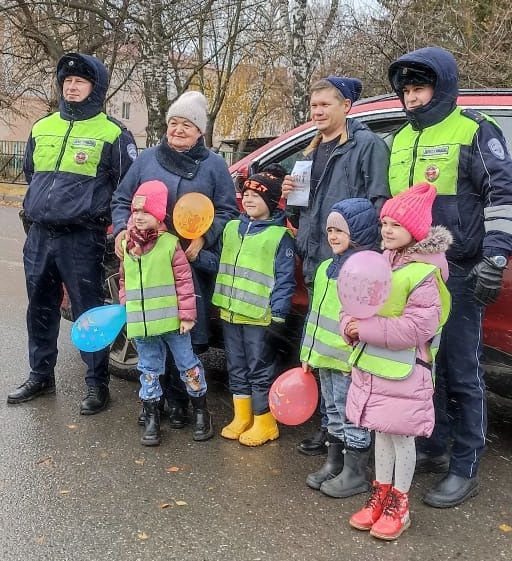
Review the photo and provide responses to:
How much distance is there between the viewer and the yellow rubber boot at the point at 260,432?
380 cm

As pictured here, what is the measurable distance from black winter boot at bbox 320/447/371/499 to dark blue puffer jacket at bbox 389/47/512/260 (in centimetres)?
98

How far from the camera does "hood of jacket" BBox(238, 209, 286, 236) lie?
3.71 m

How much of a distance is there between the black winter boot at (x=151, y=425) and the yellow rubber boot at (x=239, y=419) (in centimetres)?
38

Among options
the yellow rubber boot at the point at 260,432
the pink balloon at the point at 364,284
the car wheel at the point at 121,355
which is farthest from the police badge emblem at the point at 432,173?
the car wheel at the point at 121,355

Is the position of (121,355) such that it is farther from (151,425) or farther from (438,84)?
(438,84)

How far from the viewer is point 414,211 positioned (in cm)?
278

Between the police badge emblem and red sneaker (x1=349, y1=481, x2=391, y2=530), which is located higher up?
the police badge emblem

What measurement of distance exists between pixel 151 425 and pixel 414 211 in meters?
1.94

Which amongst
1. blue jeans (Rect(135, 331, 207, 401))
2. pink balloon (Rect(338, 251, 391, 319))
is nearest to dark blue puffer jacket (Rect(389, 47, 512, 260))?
pink balloon (Rect(338, 251, 391, 319))

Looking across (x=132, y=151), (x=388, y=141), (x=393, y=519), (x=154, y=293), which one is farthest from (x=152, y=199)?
(x=393, y=519)

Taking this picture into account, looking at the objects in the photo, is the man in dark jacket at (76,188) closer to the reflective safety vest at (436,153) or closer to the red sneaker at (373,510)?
the reflective safety vest at (436,153)

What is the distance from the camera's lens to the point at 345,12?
56.1ft

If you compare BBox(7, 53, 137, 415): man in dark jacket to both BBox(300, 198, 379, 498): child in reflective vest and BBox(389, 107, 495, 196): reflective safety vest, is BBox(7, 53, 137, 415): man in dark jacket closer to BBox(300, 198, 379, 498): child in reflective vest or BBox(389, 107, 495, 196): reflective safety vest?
BBox(300, 198, 379, 498): child in reflective vest

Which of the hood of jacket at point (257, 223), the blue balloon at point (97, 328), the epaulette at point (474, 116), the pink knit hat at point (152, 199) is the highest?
the epaulette at point (474, 116)
